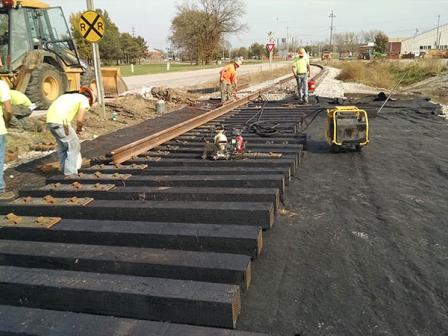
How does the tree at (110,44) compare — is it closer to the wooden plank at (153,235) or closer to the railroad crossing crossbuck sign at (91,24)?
the railroad crossing crossbuck sign at (91,24)

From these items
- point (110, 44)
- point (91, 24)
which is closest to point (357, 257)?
point (91, 24)

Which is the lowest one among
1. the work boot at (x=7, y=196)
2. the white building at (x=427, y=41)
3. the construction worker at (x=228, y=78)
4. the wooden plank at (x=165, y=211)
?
the work boot at (x=7, y=196)

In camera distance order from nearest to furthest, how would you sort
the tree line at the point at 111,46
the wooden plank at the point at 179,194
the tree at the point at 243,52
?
the wooden plank at the point at 179,194 < the tree line at the point at 111,46 < the tree at the point at 243,52

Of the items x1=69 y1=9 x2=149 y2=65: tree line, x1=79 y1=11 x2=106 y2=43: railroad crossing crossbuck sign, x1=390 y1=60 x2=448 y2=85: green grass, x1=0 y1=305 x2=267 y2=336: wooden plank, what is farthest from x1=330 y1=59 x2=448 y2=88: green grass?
x1=69 y1=9 x2=149 y2=65: tree line

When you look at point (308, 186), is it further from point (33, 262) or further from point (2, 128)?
point (2, 128)

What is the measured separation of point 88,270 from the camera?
342 cm

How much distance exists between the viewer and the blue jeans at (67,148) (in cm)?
583

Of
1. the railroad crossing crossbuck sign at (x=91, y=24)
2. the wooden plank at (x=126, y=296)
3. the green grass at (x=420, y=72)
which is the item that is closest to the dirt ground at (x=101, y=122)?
the railroad crossing crossbuck sign at (x=91, y=24)

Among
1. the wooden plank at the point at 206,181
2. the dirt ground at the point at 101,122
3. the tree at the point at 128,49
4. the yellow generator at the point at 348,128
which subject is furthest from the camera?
the tree at the point at 128,49

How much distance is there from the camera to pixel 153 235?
374 cm

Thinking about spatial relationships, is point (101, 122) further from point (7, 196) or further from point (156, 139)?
point (7, 196)

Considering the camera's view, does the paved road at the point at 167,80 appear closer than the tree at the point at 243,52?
Yes

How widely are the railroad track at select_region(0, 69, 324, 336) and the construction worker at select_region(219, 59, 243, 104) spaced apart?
7582mm

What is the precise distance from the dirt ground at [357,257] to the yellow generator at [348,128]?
2.47 feet
